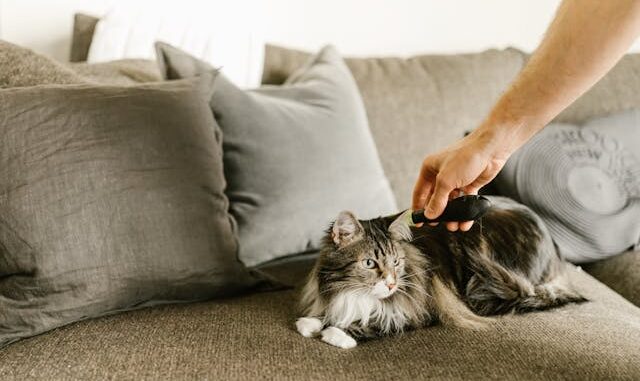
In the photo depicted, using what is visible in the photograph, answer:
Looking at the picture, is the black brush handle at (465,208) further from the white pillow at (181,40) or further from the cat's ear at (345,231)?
the white pillow at (181,40)

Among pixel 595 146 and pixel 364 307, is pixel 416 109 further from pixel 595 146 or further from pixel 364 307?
pixel 364 307

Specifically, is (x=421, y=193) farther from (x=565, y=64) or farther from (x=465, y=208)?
(x=565, y=64)

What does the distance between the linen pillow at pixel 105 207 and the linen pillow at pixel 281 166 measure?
5.3 inches

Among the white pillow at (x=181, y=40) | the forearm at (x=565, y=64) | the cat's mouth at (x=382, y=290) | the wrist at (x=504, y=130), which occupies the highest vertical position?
the forearm at (x=565, y=64)

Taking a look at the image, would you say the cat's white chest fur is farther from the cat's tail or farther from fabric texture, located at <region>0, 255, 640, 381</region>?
the cat's tail

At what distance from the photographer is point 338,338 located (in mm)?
1109

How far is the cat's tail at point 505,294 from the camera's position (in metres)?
1.25

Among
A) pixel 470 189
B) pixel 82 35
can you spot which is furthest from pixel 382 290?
pixel 82 35

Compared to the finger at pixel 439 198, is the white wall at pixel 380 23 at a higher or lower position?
higher

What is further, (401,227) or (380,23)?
(380,23)

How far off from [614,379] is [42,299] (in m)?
1.02

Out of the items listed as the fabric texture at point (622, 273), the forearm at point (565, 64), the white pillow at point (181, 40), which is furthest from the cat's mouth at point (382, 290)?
the white pillow at point (181, 40)

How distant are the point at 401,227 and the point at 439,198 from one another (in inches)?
7.2

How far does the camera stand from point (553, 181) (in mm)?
1667
